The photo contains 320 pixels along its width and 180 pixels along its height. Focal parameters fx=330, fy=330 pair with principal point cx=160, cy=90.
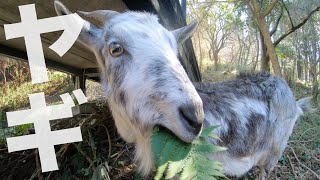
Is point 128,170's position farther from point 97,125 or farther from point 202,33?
point 202,33

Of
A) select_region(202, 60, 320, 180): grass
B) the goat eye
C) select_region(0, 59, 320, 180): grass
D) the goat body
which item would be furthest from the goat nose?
select_region(202, 60, 320, 180): grass

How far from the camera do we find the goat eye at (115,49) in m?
2.29

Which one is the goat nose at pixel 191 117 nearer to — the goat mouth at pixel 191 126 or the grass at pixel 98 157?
the goat mouth at pixel 191 126

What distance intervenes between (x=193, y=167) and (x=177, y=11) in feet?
7.38

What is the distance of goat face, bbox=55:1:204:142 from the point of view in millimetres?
1821

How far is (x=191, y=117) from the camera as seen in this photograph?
1.78 m

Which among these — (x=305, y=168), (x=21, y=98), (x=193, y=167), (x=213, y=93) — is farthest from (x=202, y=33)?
(x=193, y=167)

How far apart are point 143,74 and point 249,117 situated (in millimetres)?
1497

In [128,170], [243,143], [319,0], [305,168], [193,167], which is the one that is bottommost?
[305,168]

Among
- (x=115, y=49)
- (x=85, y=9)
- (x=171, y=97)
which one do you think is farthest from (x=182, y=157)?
(x=85, y=9)

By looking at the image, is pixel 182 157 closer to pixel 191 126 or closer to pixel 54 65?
pixel 191 126

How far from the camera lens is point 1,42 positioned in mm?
4137

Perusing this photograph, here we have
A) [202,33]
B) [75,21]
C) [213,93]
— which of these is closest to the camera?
[75,21]

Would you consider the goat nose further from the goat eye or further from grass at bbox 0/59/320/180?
grass at bbox 0/59/320/180
